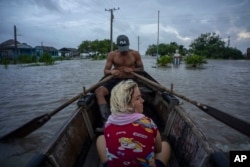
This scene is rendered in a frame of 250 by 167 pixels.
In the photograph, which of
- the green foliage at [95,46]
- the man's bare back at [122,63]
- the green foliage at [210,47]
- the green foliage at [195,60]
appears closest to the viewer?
the man's bare back at [122,63]

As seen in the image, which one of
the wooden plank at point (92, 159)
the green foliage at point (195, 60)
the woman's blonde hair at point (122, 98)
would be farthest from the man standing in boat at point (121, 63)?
the green foliage at point (195, 60)

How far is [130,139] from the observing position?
1547mm

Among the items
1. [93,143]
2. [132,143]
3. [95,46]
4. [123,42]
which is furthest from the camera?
[95,46]

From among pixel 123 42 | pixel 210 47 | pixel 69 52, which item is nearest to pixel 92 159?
pixel 123 42

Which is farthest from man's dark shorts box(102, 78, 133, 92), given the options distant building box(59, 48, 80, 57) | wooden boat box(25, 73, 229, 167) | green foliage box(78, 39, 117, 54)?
distant building box(59, 48, 80, 57)

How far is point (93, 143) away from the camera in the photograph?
10.2 ft

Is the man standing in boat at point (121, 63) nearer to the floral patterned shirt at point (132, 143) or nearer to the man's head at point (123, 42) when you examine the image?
the man's head at point (123, 42)

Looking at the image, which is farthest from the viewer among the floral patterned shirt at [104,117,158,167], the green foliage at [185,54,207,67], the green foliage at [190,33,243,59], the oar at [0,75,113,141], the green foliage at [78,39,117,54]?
the green foliage at [78,39,117,54]

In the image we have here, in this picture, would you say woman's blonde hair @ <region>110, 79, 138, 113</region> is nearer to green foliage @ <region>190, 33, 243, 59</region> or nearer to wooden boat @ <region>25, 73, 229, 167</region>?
wooden boat @ <region>25, 73, 229, 167</region>

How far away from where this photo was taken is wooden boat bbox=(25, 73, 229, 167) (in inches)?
70.9

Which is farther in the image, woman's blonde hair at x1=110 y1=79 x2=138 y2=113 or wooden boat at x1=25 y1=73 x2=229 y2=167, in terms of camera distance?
wooden boat at x1=25 y1=73 x2=229 y2=167

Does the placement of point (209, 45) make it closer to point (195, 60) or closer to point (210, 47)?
point (210, 47)

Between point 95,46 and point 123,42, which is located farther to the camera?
point 95,46

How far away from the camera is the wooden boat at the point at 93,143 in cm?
180
